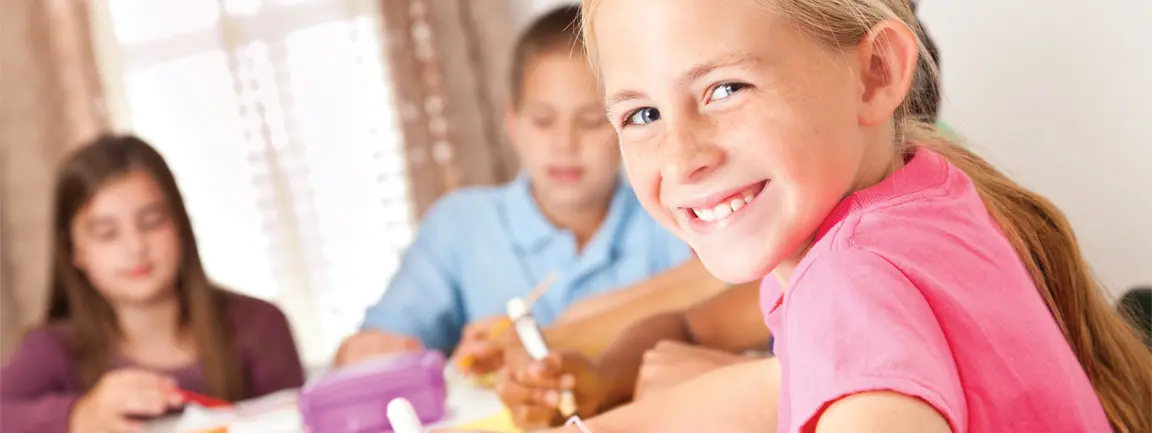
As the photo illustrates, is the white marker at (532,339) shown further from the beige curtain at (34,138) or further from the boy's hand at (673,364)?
the beige curtain at (34,138)

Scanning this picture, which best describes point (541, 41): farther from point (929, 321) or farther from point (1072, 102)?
point (929, 321)

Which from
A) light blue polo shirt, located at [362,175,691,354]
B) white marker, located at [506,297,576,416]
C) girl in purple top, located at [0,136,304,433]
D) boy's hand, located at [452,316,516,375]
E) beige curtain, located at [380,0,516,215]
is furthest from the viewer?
beige curtain, located at [380,0,516,215]

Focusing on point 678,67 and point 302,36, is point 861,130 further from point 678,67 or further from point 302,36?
point 302,36

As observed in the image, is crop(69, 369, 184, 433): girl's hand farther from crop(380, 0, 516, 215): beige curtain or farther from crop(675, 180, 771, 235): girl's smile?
crop(380, 0, 516, 215): beige curtain

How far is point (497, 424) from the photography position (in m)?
0.90

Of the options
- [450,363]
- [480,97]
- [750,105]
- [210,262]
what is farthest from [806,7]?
[210,262]

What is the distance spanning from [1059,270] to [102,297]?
1295mm

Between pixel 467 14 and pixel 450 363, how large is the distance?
1154mm

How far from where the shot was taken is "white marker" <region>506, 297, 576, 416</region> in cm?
85

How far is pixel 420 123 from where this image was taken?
219cm

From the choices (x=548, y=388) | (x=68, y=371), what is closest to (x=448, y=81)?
(x=68, y=371)

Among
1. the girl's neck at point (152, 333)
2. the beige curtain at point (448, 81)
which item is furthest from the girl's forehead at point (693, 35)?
the beige curtain at point (448, 81)

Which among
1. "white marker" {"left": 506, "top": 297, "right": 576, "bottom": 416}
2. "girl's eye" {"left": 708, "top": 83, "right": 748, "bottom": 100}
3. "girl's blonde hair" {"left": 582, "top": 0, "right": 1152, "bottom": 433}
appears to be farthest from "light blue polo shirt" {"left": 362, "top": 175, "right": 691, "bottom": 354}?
"girl's eye" {"left": 708, "top": 83, "right": 748, "bottom": 100}

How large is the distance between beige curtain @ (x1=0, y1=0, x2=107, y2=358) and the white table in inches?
46.7
